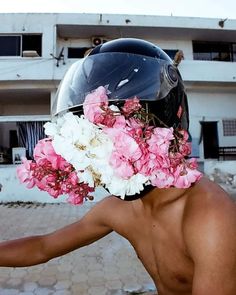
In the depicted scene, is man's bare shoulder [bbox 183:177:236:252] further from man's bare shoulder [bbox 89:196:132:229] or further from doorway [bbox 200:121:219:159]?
doorway [bbox 200:121:219:159]

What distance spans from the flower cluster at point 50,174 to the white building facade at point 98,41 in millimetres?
9158

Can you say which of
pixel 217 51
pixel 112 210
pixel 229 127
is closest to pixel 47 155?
pixel 112 210

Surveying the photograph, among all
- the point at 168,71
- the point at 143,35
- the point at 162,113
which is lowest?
the point at 162,113

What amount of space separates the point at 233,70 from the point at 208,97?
1.26 m

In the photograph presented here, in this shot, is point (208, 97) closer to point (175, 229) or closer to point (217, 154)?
point (217, 154)

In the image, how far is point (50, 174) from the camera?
1.13m

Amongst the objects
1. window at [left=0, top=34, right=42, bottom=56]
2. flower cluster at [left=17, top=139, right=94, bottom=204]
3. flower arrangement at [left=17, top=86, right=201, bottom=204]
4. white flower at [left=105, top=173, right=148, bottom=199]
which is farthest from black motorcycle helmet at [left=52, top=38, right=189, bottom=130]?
window at [left=0, top=34, right=42, bottom=56]

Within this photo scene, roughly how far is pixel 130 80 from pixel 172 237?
24.3 inches

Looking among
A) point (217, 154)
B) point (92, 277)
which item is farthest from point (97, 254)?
point (217, 154)

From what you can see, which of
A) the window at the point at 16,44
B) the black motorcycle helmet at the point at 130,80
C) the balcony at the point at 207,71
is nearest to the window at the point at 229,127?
the balcony at the point at 207,71

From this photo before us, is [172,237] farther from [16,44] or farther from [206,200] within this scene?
[16,44]

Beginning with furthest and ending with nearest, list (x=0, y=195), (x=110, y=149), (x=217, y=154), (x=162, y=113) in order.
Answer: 1. (x=217, y=154)
2. (x=0, y=195)
3. (x=162, y=113)
4. (x=110, y=149)

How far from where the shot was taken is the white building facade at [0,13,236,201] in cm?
1064

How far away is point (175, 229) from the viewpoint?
1166 millimetres
